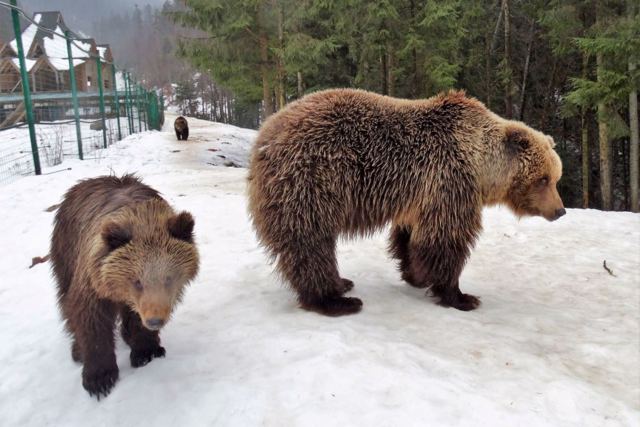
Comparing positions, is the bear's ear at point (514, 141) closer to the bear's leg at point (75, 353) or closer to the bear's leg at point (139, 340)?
the bear's leg at point (139, 340)

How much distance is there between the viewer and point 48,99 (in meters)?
13.4

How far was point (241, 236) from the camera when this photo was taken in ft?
21.8

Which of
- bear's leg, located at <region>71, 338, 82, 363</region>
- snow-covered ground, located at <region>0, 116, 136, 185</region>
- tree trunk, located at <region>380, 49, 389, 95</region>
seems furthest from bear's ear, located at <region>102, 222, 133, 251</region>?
tree trunk, located at <region>380, 49, 389, 95</region>

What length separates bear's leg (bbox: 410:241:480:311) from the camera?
437 cm

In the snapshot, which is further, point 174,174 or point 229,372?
point 174,174

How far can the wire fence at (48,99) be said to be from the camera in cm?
991

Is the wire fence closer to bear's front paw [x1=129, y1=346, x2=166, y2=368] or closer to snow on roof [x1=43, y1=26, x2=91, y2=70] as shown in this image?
snow on roof [x1=43, y1=26, x2=91, y2=70]

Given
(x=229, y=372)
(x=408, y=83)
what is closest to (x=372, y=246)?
(x=229, y=372)

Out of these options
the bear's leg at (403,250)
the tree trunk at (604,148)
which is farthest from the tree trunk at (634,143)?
the bear's leg at (403,250)

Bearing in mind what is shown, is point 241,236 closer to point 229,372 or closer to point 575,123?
point 229,372

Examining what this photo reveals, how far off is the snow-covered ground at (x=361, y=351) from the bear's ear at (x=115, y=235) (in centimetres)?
96

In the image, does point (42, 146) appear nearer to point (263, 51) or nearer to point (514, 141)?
point (263, 51)

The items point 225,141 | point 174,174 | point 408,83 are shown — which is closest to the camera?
point 174,174

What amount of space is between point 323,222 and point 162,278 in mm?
1609
